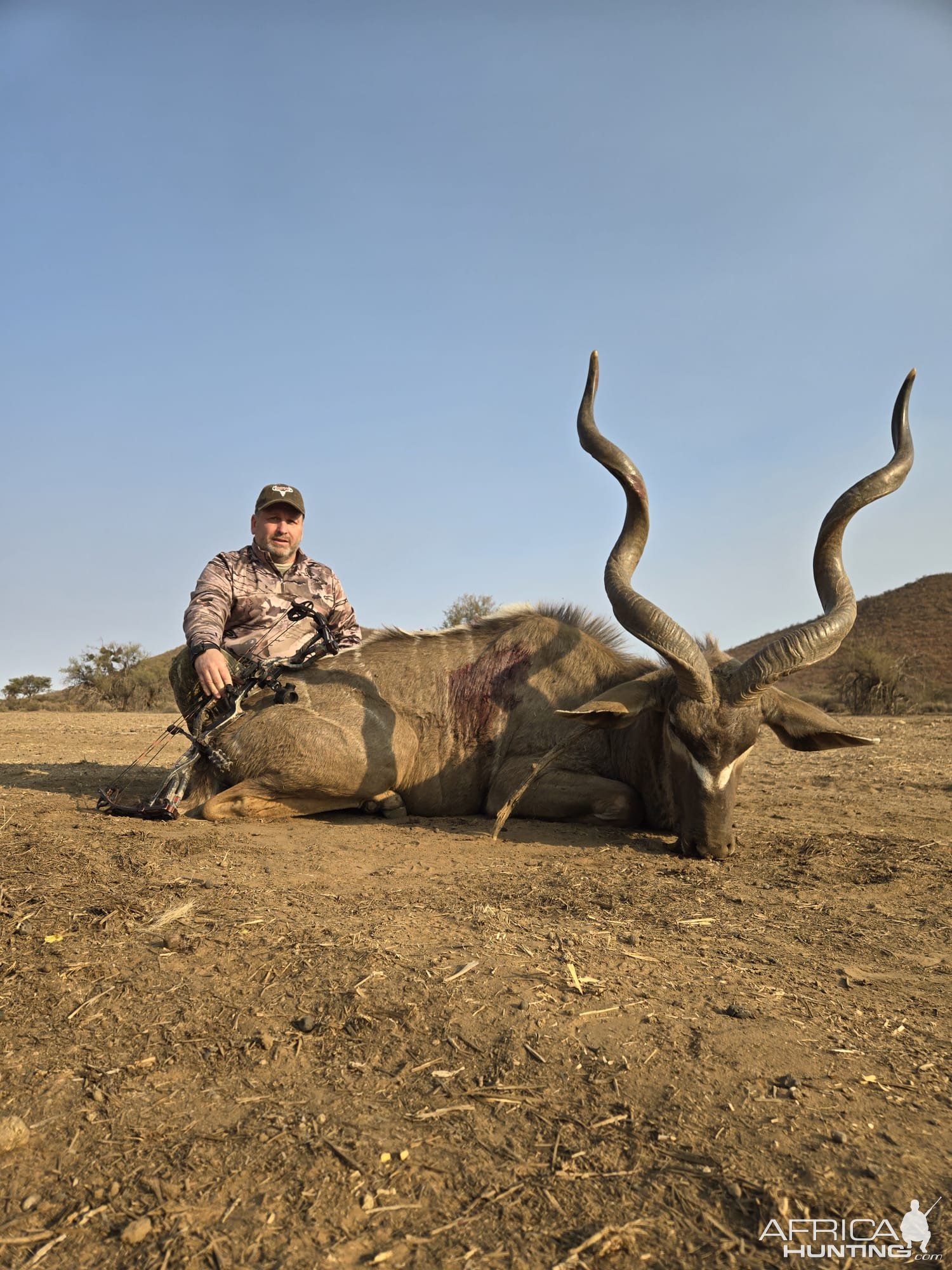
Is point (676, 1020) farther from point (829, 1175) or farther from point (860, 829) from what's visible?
point (860, 829)

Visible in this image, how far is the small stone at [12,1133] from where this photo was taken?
6.60 feet

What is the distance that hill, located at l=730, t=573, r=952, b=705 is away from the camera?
1280 inches

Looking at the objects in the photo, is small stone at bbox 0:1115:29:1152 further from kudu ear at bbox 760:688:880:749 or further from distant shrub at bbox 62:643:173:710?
distant shrub at bbox 62:643:173:710

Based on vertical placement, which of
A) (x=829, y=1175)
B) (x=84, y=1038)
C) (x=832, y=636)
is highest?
(x=832, y=636)

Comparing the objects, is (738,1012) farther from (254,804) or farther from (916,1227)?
(254,804)

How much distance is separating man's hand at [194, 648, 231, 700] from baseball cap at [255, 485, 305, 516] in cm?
125

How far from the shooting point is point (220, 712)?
5949mm

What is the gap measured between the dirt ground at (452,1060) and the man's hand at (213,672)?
4.04 feet

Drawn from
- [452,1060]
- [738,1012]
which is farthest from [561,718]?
[452,1060]

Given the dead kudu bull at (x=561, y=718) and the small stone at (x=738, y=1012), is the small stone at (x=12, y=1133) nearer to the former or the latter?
the small stone at (x=738, y=1012)

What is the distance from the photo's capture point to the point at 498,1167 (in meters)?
1.96

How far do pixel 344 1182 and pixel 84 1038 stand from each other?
1024 mm

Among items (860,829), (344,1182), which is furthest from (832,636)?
(344,1182)

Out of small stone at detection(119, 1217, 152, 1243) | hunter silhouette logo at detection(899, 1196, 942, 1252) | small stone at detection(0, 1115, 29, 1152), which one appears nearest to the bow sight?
small stone at detection(0, 1115, 29, 1152)
